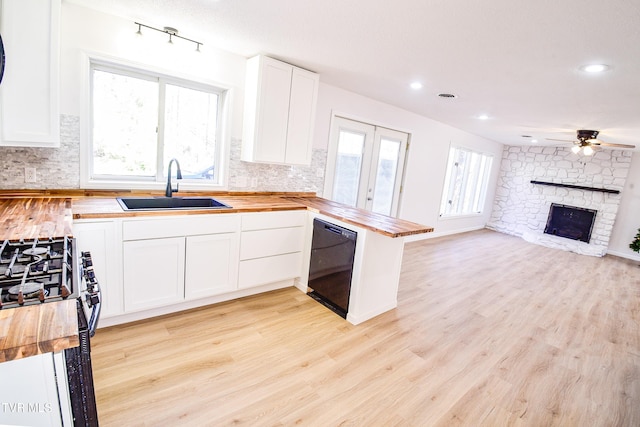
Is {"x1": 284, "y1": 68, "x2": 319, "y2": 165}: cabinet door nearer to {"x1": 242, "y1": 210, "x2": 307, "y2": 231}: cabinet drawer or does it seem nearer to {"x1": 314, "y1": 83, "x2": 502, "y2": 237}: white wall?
{"x1": 314, "y1": 83, "x2": 502, "y2": 237}: white wall

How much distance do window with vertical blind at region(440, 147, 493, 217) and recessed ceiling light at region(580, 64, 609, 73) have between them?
3.86 m

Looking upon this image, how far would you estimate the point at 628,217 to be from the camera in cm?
668

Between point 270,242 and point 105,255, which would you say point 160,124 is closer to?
point 105,255

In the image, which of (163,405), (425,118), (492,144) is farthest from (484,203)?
(163,405)

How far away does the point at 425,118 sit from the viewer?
536 cm

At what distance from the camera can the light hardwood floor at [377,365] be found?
180 centimetres

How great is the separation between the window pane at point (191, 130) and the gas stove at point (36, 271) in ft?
5.44

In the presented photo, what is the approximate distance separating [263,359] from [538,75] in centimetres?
312

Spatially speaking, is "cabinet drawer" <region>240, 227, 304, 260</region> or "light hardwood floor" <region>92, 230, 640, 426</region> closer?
"light hardwood floor" <region>92, 230, 640, 426</region>

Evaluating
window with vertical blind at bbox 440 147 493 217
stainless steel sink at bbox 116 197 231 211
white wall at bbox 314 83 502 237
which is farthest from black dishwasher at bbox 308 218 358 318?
window with vertical blind at bbox 440 147 493 217

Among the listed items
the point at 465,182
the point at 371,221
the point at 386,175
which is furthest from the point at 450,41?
the point at 465,182

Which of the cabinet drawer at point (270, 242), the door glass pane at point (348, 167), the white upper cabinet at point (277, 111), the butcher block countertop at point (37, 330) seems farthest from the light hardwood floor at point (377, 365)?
the door glass pane at point (348, 167)

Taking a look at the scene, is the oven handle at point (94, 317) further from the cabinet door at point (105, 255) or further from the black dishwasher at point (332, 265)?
the black dishwasher at point (332, 265)

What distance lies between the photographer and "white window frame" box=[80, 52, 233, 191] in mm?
2451
